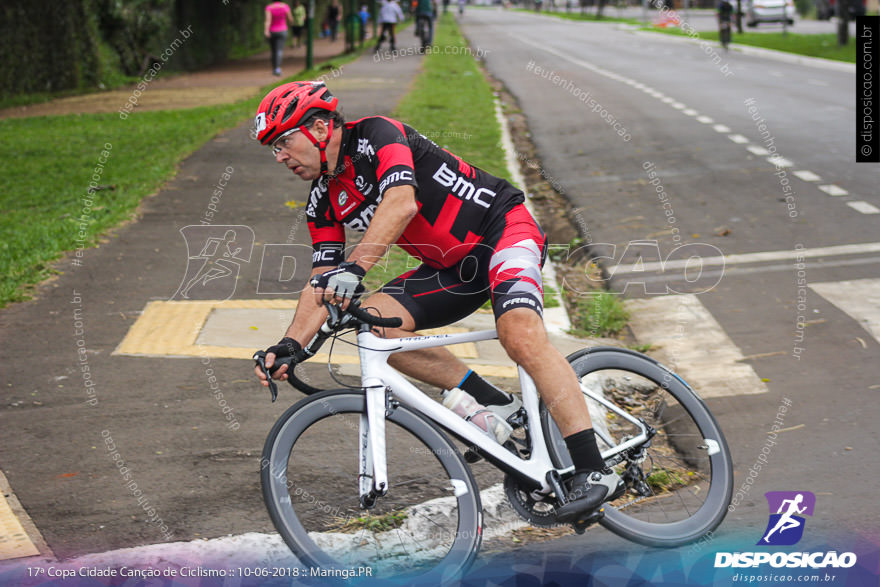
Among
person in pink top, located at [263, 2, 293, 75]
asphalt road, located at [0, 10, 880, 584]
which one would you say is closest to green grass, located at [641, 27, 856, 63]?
asphalt road, located at [0, 10, 880, 584]

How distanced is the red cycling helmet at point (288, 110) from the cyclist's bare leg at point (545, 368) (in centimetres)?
98

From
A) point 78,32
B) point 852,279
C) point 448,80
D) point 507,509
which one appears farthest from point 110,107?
point 507,509

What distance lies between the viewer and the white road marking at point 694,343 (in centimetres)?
601

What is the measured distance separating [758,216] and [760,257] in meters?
1.46

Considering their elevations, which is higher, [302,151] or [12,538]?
[302,151]

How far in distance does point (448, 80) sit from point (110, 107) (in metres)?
7.50

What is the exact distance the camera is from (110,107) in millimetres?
19531

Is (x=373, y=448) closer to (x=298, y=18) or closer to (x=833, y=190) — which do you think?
(x=833, y=190)

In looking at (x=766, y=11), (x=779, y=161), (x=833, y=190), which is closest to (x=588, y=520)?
(x=833, y=190)

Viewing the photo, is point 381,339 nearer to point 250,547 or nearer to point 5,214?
point 250,547

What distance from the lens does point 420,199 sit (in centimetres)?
396

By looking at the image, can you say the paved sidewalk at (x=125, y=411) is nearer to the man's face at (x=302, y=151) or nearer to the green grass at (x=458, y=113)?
the man's face at (x=302, y=151)

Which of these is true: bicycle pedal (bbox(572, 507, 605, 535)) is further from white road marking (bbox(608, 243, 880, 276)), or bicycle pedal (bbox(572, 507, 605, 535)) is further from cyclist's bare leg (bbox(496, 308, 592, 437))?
white road marking (bbox(608, 243, 880, 276))

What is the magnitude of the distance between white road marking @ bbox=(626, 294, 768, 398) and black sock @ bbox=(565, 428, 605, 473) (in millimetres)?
2277
